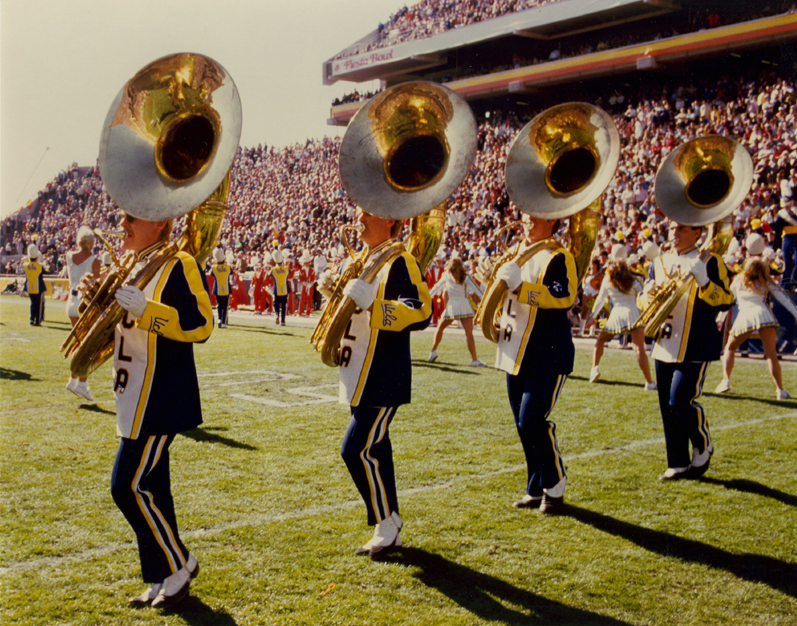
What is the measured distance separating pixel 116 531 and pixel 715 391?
712 cm

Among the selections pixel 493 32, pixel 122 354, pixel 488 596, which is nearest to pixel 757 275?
pixel 488 596

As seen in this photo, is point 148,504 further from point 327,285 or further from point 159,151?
point 159,151

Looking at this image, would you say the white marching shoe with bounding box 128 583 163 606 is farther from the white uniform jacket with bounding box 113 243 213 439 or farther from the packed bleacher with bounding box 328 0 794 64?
the packed bleacher with bounding box 328 0 794 64

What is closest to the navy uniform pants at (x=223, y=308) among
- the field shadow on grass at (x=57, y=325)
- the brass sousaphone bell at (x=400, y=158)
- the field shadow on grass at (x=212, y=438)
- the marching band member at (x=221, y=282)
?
the marching band member at (x=221, y=282)

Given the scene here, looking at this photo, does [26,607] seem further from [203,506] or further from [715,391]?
[715,391]

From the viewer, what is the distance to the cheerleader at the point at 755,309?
9188 mm

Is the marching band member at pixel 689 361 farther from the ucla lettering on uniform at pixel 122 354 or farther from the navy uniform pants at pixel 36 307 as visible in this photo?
the navy uniform pants at pixel 36 307

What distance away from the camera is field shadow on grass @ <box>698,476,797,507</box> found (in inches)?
203

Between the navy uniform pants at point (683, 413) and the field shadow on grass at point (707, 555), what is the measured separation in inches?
45.7

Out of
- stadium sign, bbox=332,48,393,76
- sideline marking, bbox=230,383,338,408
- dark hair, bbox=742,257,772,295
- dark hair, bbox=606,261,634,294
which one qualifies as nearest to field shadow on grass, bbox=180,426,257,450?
sideline marking, bbox=230,383,338,408

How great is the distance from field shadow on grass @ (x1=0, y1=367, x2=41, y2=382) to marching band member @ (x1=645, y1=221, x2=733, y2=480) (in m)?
7.65

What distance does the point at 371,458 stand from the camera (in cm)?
403

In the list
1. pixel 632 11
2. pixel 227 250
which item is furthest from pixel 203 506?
pixel 227 250

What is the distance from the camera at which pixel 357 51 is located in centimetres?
3859
